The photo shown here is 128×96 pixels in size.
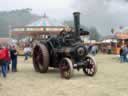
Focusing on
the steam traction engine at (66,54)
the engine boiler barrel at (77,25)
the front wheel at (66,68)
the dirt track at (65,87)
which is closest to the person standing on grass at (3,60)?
the dirt track at (65,87)

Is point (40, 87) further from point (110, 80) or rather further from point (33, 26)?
point (33, 26)

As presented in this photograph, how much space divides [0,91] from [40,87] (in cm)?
130

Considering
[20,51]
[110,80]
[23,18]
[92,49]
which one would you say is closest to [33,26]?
[20,51]

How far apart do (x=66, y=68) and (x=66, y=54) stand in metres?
0.70

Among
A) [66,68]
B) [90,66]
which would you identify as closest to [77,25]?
[90,66]

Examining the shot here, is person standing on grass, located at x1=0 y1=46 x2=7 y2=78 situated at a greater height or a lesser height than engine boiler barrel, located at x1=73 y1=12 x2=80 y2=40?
lesser

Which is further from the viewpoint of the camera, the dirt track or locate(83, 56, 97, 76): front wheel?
locate(83, 56, 97, 76): front wheel

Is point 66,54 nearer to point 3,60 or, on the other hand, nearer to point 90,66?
point 90,66

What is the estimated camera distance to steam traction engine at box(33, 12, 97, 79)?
13203 millimetres

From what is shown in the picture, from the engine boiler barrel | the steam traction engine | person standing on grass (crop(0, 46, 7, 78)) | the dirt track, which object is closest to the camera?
the dirt track

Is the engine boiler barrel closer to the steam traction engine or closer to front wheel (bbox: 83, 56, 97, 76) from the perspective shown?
the steam traction engine

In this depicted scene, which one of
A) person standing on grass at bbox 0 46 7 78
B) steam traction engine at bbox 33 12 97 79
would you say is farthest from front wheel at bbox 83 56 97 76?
person standing on grass at bbox 0 46 7 78

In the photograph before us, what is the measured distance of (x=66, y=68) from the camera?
511 inches

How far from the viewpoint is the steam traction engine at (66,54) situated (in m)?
13.2
